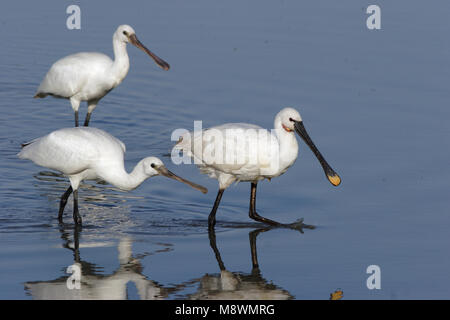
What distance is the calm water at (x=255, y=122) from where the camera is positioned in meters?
8.23

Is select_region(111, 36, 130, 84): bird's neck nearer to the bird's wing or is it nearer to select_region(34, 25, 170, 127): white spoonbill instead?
select_region(34, 25, 170, 127): white spoonbill

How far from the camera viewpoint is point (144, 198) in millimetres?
10352

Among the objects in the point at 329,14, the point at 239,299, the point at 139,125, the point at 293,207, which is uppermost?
the point at 329,14

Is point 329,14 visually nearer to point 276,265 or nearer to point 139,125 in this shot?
point 139,125

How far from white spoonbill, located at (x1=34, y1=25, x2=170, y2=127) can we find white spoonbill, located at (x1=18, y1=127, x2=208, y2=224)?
3.08 m

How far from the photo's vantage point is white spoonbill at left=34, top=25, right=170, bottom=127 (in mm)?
12711

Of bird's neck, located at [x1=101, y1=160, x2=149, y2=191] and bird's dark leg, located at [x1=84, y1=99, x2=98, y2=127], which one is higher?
bird's dark leg, located at [x1=84, y1=99, x2=98, y2=127]

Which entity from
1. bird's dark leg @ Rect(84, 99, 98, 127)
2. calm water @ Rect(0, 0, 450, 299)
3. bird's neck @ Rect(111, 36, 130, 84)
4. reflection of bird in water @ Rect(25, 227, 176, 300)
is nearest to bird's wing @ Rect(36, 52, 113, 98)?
bird's neck @ Rect(111, 36, 130, 84)

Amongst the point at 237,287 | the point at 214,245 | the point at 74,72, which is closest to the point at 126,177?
the point at 214,245

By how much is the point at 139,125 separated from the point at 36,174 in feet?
7.88

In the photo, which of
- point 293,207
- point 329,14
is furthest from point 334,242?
point 329,14

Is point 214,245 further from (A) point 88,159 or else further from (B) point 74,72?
(B) point 74,72

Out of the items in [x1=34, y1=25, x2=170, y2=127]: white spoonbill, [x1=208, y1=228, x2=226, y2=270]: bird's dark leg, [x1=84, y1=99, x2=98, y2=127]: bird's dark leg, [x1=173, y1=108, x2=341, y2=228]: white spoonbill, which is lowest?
[x1=208, y1=228, x2=226, y2=270]: bird's dark leg

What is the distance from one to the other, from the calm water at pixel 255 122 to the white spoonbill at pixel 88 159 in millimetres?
511
